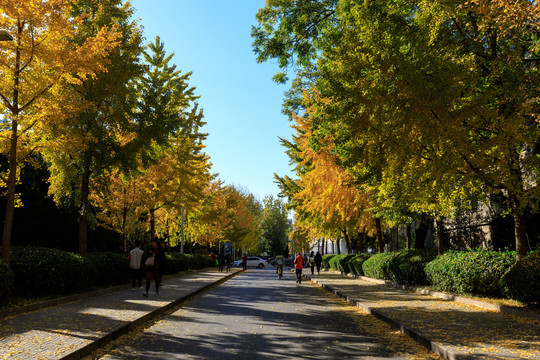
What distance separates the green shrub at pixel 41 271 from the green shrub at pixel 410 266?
12.9 meters

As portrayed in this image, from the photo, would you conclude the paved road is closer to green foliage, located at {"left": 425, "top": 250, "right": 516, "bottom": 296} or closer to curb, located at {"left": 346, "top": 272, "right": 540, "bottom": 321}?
curb, located at {"left": 346, "top": 272, "right": 540, "bottom": 321}

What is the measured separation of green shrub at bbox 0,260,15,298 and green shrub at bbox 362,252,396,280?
1629 centimetres

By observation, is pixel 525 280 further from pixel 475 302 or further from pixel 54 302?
pixel 54 302

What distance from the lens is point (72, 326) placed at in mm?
8797

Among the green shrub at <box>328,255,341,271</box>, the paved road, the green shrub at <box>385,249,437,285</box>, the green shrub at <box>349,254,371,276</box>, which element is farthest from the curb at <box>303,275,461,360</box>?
the green shrub at <box>328,255,341,271</box>

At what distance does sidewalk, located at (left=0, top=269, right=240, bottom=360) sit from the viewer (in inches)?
263

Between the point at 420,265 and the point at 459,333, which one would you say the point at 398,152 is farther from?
the point at 420,265

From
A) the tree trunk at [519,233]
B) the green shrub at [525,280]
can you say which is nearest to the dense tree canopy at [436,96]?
the tree trunk at [519,233]

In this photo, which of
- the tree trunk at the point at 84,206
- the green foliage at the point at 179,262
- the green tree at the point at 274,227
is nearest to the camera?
the tree trunk at the point at 84,206

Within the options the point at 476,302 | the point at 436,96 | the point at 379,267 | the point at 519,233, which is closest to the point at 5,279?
the point at 436,96

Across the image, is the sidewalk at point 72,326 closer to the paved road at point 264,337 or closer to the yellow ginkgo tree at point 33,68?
the paved road at point 264,337

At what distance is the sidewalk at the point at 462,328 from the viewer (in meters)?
6.69

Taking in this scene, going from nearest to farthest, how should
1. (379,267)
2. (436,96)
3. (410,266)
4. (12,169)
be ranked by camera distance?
(436,96) → (12,169) → (410,266) → (379,267)

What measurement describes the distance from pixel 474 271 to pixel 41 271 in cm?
1247
